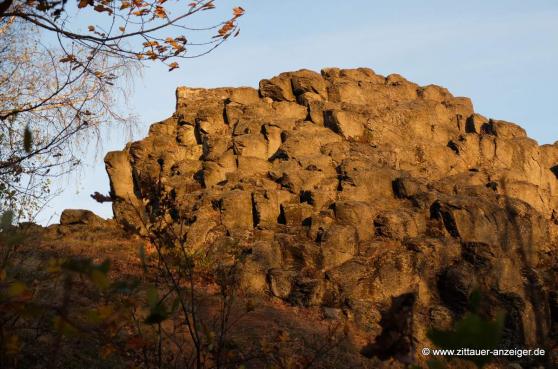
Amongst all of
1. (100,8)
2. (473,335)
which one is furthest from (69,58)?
(473,335)

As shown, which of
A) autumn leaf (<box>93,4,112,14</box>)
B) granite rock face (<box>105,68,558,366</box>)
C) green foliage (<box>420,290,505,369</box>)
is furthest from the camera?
granite rock face (<box>105,68,558,366</box>)

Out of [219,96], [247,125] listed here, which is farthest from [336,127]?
[219,96]

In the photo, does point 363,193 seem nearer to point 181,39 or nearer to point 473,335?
point 181,39

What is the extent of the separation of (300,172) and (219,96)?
8907 millimetres

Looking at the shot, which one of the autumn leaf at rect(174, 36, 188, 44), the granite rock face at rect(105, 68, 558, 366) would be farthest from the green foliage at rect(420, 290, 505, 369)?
the granite rock face at rect(105, 68, 558, 366)

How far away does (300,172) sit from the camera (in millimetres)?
23312

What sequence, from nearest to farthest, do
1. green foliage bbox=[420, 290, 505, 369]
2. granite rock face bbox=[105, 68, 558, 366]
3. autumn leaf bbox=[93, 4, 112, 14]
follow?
green foliage bbox=[420, 290, 505, 369]
autumn leaf bbox=[93, 4, 112, 14]
granite rock face bbox=[105, 68, 558, 366]

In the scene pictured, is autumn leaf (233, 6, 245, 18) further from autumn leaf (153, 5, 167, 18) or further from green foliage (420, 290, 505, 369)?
green foliage (420, 290, 505, 369)

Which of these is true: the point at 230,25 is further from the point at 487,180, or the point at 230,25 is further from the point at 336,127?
the point at 487,180

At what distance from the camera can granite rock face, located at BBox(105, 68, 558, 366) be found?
60.8ft

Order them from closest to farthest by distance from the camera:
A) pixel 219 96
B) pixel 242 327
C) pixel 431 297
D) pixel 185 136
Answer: pixel 242 327, pixel 431 297, pixel 185 136, pixel 219 96

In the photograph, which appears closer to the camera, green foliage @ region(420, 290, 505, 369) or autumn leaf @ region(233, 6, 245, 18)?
green foliage @ region(420, 290, 505, 369)

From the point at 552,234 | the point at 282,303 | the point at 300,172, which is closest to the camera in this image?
the point at 282,303

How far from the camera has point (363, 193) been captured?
75.0 feet
